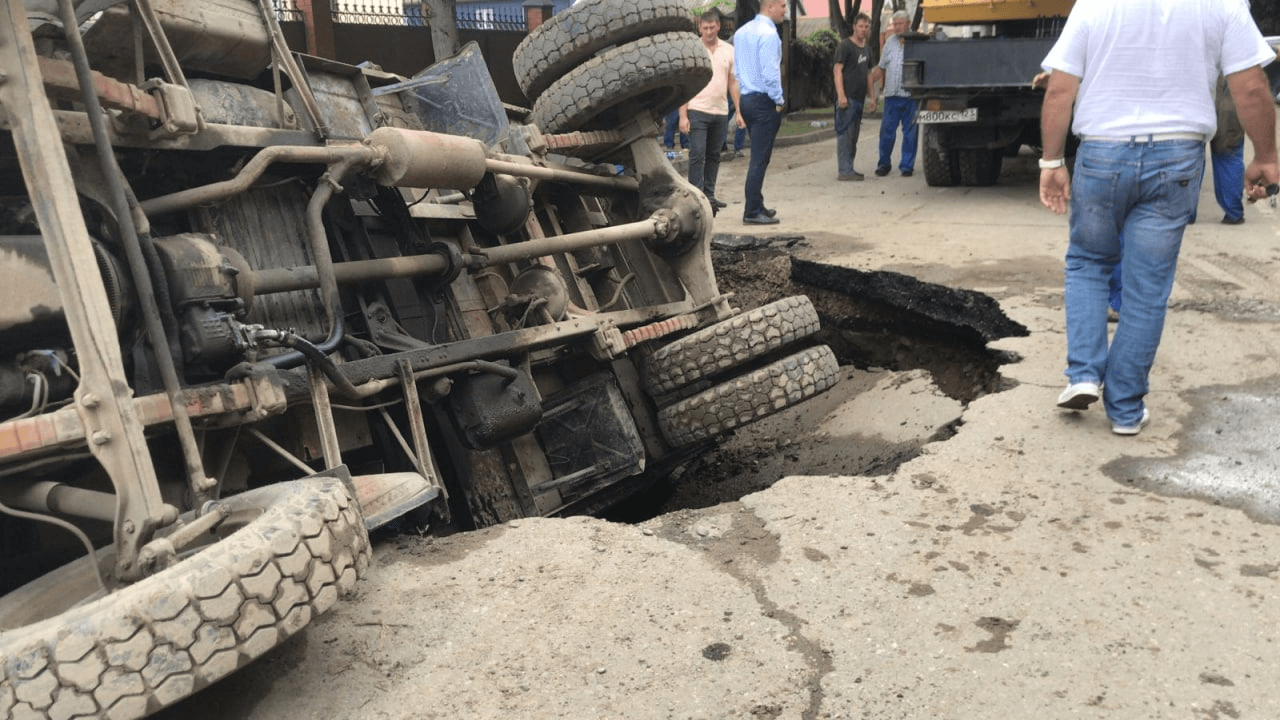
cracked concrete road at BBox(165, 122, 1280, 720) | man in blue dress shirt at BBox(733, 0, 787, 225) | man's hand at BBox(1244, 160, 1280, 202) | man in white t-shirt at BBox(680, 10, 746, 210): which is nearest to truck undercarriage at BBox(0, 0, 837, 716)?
cracked concrete road at BBox(165, 122, 1280, 720)

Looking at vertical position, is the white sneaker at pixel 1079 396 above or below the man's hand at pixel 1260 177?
below

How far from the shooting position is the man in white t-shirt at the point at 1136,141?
3.79 meters

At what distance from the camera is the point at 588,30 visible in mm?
4754

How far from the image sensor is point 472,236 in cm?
457

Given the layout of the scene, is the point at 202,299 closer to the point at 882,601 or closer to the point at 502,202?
the point at 502,202

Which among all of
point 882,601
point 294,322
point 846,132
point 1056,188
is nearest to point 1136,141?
point 1056,188

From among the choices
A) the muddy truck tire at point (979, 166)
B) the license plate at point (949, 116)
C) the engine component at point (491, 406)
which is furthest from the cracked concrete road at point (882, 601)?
the muddy truck tire at point (979, 166)

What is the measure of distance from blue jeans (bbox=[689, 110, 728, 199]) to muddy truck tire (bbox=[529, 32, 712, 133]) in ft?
15.2

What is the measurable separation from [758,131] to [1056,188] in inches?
228

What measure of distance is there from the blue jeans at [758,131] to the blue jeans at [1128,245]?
211 inches

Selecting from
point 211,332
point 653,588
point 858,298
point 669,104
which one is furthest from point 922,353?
point 211,332

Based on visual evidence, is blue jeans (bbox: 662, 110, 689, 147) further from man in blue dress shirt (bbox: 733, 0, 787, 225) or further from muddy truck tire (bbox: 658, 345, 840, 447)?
muddy truck tire (bbox: 658, 345, 840, 447)

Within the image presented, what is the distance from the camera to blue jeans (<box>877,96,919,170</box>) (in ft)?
41.2

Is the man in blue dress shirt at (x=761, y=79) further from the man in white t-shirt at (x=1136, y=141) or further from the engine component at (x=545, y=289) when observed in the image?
the man in white t-shirt at (x=1136, y=141)
